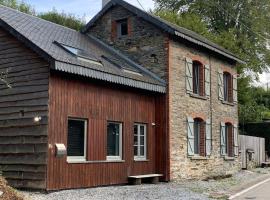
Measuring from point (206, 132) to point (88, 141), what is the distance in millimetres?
7674

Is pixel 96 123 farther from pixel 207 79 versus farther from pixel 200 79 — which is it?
pixel 207 79

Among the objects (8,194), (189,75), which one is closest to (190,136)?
(189,75)

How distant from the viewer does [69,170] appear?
14555 millimetres

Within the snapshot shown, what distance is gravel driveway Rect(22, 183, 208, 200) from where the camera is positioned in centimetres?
1307

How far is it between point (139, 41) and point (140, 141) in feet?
14.7

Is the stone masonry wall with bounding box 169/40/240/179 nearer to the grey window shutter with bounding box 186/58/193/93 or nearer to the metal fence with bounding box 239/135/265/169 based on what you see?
the grey window shutter with bounding box 186/58/193/93

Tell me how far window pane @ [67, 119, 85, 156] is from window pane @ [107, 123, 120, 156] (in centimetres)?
140

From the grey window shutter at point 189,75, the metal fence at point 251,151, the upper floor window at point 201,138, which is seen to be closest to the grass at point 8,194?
the grey window shutter at point 189,75

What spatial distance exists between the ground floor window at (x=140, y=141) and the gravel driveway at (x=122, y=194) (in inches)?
85.2

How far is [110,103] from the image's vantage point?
16484 millimetres

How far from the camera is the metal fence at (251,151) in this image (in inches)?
1049

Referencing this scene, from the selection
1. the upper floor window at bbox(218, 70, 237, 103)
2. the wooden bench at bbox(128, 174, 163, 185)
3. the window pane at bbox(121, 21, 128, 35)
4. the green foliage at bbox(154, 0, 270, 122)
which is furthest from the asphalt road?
the green foliage at bbox(154, 0, 270, 122)

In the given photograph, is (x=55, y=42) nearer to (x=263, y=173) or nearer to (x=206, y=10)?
(x=263, y=173)

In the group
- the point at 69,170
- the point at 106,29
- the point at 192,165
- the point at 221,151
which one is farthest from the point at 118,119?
the point at 221,151
